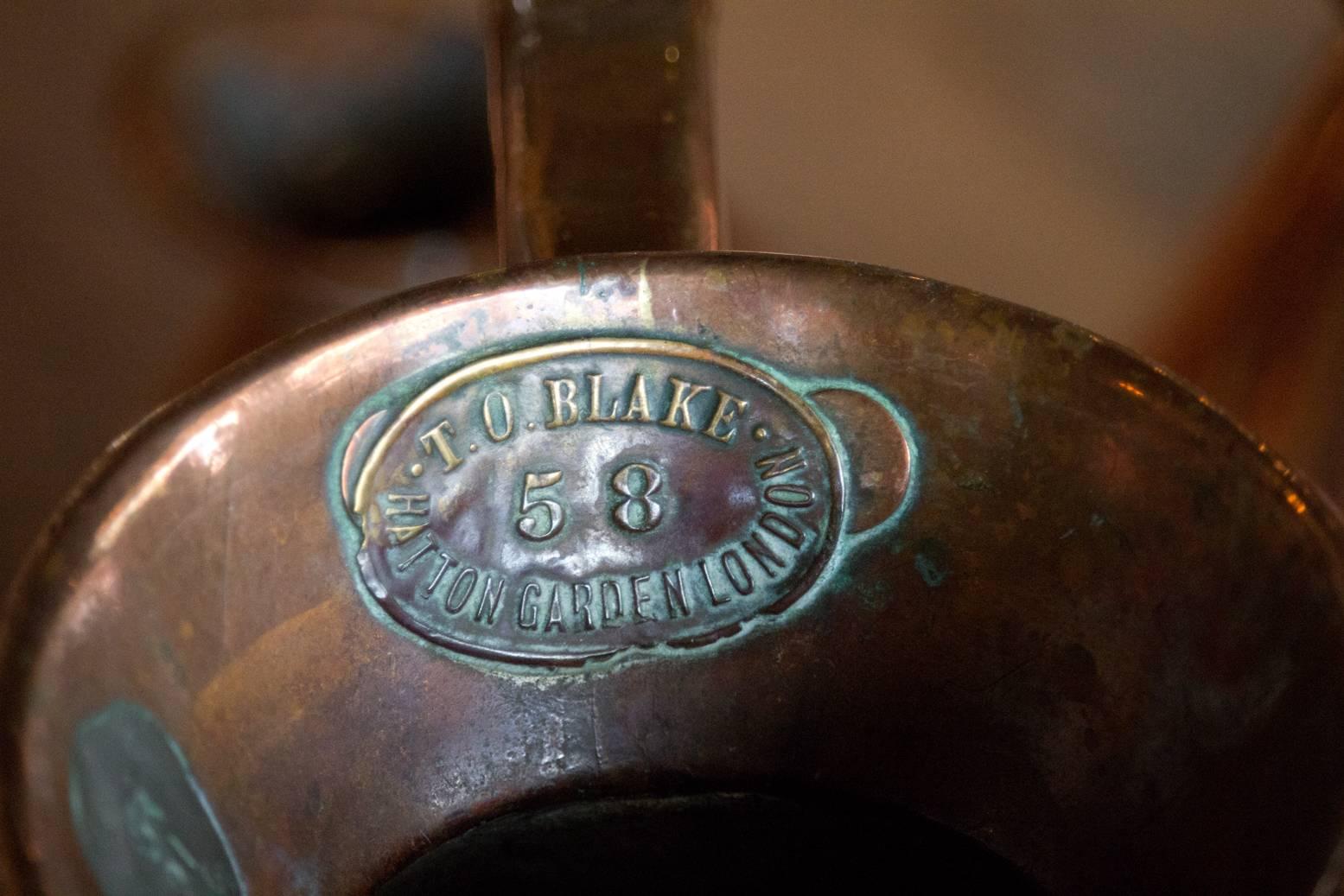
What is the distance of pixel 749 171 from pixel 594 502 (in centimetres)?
78

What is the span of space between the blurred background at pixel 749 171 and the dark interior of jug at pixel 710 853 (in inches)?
24.6

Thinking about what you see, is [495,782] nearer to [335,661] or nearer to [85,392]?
[335,661]

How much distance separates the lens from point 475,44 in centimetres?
122

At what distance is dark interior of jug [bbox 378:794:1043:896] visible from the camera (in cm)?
55

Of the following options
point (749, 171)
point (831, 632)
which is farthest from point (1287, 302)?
point (831, 632)

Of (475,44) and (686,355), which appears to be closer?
(686,355)

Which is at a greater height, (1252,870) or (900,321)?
(900,321)

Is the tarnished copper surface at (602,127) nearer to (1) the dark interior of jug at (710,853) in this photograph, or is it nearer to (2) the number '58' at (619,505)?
(2) the number '58' at (619,505)

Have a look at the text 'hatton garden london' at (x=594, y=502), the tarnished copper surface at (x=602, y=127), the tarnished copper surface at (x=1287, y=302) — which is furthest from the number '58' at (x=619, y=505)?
the tarnished copper surface at (x=1287, y=302)

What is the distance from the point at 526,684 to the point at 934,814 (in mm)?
189

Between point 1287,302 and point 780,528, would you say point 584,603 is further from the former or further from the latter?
point 1287,302

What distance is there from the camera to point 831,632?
0.60 m

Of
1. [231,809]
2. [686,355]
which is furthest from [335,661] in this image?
[686,355]

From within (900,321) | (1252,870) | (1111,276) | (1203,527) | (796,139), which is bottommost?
(1252,870)
